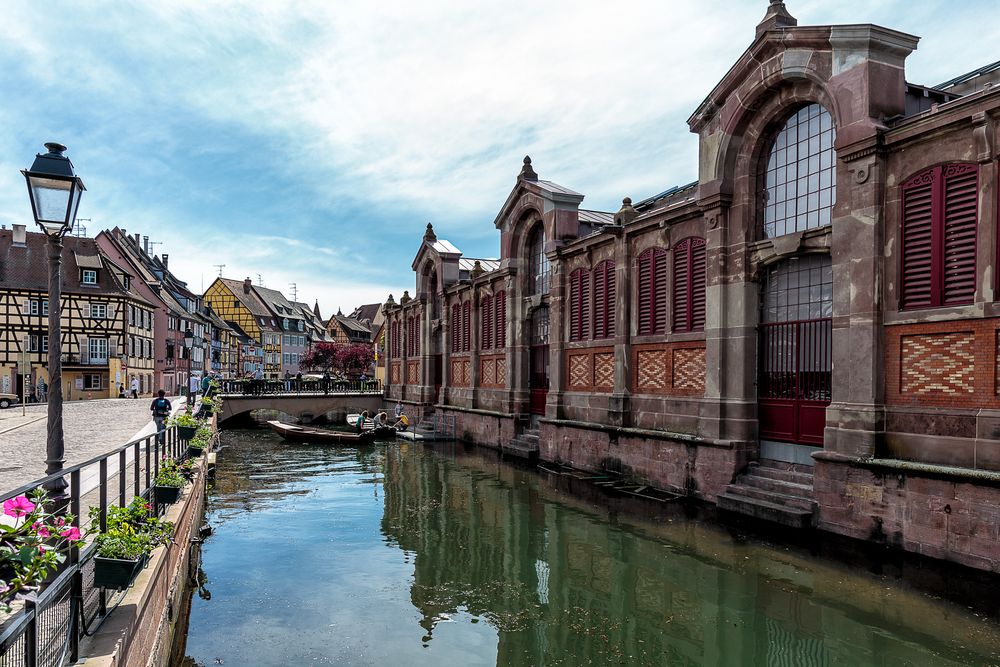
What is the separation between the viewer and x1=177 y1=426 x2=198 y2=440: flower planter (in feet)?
52.1

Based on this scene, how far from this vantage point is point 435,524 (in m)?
17.3

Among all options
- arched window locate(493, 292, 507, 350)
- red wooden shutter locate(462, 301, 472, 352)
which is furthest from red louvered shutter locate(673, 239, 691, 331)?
red wooden shutter locate(462, 301, 472, 352)

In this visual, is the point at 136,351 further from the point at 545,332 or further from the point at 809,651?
the point at 809,651

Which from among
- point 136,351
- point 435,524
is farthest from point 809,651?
point 136,351

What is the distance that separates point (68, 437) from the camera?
66.0 ft

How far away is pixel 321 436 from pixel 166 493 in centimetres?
2592

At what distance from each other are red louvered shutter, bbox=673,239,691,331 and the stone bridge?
108 ft

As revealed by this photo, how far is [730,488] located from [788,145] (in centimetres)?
885

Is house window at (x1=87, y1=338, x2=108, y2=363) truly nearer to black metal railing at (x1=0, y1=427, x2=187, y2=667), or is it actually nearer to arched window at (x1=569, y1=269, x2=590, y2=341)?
arched window at (x1=569, y1=269, x2=590, y2=341)

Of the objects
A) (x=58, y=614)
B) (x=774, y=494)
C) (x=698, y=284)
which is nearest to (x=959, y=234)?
(x=774, y=494)

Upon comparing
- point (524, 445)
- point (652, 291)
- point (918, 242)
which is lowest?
point (524, 445)

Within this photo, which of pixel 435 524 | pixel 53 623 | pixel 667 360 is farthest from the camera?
pixel 667 360

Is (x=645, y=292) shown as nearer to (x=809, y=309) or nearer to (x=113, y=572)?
(x=809, y=309)

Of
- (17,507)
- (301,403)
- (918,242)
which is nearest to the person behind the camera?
(17,507)
